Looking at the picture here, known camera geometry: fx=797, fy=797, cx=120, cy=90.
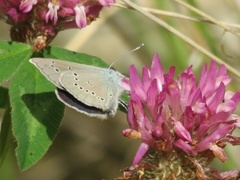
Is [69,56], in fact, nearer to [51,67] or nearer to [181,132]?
[51,67]

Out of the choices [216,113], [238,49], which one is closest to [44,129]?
[216,113]

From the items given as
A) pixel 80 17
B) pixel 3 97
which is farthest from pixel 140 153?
pixel 3 97

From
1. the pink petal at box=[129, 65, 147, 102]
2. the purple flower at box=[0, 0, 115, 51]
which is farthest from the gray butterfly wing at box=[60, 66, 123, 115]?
the purple flower at box=[0, 0, 115, 51]

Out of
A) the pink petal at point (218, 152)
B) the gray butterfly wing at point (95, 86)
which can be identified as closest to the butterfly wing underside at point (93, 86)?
the gray butterfly wing at point (95, 86)

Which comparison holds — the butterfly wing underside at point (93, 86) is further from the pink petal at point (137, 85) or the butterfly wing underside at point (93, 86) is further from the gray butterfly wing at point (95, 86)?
the pink petal at point (137, 85)

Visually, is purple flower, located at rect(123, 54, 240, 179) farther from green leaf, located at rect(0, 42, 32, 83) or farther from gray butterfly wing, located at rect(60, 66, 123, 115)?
green leaf, located at rect(0, 42, 32, 83)
